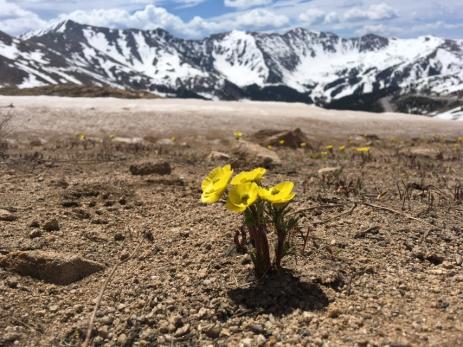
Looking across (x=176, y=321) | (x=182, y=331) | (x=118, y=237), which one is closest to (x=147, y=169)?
(x=118, y=237)

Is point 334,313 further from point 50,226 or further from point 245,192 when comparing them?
point 50,226

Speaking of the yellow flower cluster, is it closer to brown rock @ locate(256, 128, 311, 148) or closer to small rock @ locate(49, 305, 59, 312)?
small rock @ locate(49, 305, 59, 312)

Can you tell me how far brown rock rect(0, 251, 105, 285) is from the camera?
4.73 meters

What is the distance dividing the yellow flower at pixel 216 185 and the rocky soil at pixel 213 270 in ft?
2.80

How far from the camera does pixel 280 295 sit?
3.99 metres

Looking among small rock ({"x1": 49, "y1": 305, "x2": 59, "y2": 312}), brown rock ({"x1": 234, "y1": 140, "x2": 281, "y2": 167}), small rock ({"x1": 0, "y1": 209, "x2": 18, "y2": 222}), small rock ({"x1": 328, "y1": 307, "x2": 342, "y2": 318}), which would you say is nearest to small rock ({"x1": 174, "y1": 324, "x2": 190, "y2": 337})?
small rock ({"x1": 328, "y1": 307, "x2": 342, "y2": 318})

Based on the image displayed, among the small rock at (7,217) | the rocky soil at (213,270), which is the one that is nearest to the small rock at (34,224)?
the rocky soil at (213,270)

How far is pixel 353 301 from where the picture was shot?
389cm

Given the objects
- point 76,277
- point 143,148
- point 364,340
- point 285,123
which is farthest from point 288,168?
point 285,123

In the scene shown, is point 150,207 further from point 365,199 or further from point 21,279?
point 365,199

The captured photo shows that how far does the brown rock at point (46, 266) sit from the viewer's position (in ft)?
15.5

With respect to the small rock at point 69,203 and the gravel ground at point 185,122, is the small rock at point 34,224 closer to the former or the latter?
the small rock at point 69,203

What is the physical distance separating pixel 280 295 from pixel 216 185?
1.05 m

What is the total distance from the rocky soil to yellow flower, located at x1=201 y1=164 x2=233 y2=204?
2.80 ft
